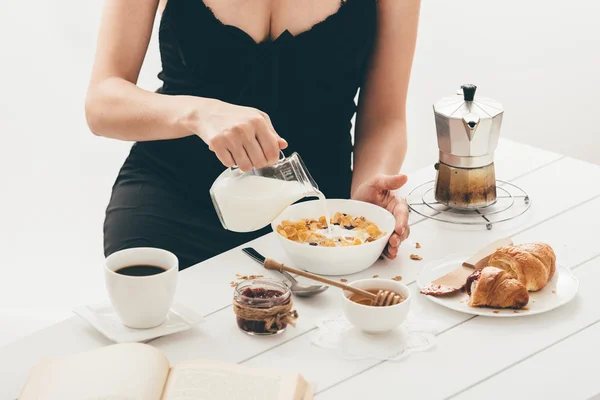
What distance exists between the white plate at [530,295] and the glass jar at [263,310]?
258 mm

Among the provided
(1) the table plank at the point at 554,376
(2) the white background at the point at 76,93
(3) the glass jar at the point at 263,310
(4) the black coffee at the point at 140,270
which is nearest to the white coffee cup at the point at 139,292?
(4) the black coffee at the point at 140,270

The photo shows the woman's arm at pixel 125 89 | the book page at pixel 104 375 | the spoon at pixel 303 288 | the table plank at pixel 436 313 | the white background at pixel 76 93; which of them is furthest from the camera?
the white background at pixel 76 93

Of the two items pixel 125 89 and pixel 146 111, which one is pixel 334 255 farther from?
pixel 125 89

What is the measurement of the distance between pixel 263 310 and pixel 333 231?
0.34 metres

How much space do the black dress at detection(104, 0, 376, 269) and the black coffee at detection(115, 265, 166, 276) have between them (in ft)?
1.65

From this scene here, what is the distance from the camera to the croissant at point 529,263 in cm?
145

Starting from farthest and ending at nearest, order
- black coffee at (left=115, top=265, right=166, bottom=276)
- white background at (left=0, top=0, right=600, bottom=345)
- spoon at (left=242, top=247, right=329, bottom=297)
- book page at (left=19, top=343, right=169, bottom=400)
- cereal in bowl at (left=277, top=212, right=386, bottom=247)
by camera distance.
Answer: white background at (left=0, top=0, right=600, bottom=345), cereal in bowl at (left=277, top=212, right=386, bottom=247), spoon at (left=242, top=247, right=329, bottom=297), black coffee at (left=115, top=265, right=166, bottom=276), book page at (left=19, top=343, right=169, bottom=400)

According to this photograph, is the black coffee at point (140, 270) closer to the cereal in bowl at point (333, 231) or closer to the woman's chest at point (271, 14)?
the cereal in bowl at point (333, 231)

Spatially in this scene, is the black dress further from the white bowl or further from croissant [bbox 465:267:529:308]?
croissant [bbox 465:267:529:308]

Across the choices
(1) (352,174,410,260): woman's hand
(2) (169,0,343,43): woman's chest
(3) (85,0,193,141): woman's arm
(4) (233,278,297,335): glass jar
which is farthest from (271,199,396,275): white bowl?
(2) (169,0,343,43): woman's chest

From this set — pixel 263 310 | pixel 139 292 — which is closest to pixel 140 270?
pixel 139 292

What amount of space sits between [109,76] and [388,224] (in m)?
0.70

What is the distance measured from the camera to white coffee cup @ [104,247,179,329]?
1.30 meters

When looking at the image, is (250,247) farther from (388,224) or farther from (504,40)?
(504,40)
